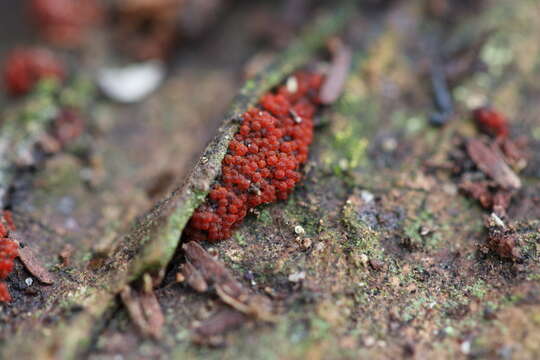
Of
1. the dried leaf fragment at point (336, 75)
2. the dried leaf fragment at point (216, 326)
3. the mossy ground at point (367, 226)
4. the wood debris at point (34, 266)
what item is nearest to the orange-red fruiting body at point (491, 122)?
the mossy ground at point (367, 226)

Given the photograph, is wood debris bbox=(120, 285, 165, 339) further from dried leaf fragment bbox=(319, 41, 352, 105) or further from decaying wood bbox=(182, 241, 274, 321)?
dried leaf fragment bbox=(319, 41, 352, 105)

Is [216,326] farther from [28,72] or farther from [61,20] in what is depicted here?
[61,20]

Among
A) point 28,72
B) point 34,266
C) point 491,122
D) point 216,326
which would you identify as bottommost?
point 491,122

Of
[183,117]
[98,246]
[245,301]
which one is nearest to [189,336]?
[245,301]

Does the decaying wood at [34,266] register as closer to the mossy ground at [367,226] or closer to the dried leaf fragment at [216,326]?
the mossy ground at [367,226]

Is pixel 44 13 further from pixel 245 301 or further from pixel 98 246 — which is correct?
pixel 245 301

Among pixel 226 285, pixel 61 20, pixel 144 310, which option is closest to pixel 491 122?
pixel 226 285

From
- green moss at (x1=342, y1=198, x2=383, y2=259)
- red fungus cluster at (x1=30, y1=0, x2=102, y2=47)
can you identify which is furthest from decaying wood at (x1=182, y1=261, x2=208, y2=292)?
red fungus cluster at (x1=30, y1=0, x2=102, y2=47)
